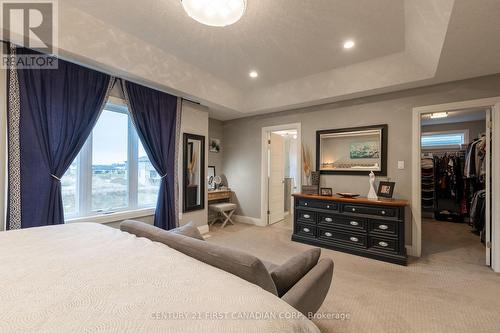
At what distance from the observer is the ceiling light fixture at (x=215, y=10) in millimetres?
1646

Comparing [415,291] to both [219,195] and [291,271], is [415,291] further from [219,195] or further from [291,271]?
A: [219,195]

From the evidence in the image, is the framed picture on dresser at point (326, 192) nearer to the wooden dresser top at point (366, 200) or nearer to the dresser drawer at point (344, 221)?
the wooden dresser top at point (366, 200)

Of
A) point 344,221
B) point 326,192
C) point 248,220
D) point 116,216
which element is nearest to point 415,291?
point 344,221

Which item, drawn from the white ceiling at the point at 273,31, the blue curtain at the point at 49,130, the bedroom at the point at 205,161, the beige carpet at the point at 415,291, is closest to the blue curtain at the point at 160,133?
the bedroom at the point at 205,161

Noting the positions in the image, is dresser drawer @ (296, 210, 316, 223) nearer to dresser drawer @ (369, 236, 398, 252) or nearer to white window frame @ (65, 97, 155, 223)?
dresser drawer @ (369, 236, 398, 252)

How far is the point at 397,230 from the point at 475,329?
1.26 meters

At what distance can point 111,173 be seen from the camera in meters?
3.03

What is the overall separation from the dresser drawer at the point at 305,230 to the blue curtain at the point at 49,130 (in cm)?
317

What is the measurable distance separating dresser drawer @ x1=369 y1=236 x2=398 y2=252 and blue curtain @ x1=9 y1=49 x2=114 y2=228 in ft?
12.5

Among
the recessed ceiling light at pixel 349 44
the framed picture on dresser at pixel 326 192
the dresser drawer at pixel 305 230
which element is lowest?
the dresser drawer at pixel 305 230

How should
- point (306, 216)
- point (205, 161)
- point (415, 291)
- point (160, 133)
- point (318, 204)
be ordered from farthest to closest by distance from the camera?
point (205, 161)
point (306, 216)
point (318, 204)
point (160, 133)
point (415, 291)

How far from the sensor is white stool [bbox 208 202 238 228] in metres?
4.55

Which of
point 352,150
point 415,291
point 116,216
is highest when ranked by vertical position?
point 352,150

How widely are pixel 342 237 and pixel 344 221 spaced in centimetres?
24
